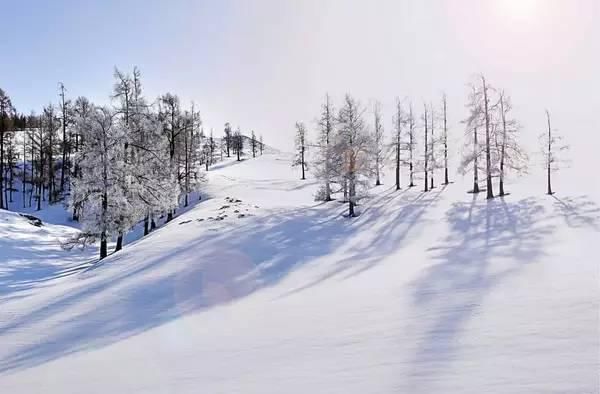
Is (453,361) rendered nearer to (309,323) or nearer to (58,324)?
(309,323)

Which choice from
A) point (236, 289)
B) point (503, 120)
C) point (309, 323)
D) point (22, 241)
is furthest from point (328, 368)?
point (503, 120)

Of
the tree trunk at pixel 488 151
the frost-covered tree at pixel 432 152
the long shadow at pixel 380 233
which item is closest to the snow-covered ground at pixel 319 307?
the long shadow at pixel 380 233

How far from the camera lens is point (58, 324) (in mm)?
12188

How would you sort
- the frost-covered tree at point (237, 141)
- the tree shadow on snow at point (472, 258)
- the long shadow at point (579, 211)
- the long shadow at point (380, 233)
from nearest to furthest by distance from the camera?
the tree shadow on snow at point (472, 258), the long shadow at point (380, 233), the long shadow at point (579, 211), the frost-covered tree at point (237, 141)

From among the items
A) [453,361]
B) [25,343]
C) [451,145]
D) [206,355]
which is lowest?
[25,343]

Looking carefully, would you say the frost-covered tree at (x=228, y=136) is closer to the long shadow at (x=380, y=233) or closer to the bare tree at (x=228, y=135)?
the bare tree at (x=228, y=135)

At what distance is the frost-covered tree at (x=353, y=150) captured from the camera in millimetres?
28125

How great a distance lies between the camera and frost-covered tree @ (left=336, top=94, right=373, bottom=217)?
28125mm

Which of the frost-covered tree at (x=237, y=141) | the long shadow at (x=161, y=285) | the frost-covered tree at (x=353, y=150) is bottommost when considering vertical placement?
the long shadow at (x=161, y=285)

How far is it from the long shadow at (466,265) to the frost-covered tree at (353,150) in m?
6.67

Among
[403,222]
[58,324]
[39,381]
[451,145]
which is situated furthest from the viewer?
[451,145]

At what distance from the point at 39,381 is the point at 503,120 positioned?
1394 inches

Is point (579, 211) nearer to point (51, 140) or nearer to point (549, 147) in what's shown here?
point (549, 147)

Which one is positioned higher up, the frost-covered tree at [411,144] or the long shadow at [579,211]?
the frost-covered tree at [411,144]
